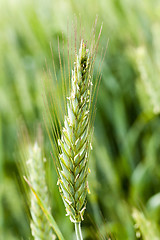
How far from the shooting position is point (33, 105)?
7.06 feet

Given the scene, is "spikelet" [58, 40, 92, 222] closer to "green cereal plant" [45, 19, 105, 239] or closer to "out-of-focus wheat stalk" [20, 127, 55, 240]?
"green cereal plant" [45, 19, 105, 239]

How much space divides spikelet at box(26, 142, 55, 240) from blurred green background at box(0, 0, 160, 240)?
40 cm

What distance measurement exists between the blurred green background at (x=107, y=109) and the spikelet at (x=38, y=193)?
0.40 m

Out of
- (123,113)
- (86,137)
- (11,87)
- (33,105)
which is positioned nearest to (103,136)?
(123,113)

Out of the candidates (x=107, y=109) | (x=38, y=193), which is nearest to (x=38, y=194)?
(x=38, y=193)

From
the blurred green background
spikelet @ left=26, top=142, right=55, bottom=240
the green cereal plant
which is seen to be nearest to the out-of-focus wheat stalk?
spikelet @ left=26, top=142, right=55, bottom=240

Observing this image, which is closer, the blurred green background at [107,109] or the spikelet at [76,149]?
the spikelet at [76,149]

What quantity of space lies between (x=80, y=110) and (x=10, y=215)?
1.27m

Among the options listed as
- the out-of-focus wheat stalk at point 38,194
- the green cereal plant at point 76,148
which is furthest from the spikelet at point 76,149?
the out-of-focus wheat stalk at point 38,194

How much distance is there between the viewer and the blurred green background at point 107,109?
141 cm

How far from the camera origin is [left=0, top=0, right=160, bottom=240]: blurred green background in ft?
4.63

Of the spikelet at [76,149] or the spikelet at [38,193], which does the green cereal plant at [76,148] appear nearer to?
the spikelet at [76,149]

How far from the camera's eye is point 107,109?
2150mm

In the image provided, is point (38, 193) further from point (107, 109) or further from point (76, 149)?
point (107, 109)
